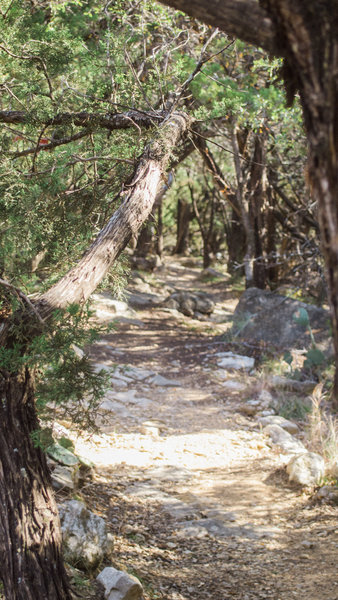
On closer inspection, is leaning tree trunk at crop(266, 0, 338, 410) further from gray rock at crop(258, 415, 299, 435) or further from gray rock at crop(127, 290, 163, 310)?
gray rock at crop(127, 290, 163, 310)

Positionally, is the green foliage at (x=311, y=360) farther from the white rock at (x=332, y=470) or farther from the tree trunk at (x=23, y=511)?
the tree trunk at (x=23, y=511)

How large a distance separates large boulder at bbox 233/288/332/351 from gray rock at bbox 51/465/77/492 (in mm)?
6160

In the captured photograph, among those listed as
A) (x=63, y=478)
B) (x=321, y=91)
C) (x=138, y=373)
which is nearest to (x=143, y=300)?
(x=138, y=373)

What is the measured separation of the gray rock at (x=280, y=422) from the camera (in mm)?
6969

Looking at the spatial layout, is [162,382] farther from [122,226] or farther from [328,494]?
[122,226]

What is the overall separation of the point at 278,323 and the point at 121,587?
7.83 m

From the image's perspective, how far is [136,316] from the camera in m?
13.4

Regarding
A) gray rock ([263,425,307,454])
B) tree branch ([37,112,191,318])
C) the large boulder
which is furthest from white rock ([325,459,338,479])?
the large boulder

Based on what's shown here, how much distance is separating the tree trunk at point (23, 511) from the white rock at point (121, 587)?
1.19 ft

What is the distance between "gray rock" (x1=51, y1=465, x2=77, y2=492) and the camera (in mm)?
4387

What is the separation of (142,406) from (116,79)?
4.66m

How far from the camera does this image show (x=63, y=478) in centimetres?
449

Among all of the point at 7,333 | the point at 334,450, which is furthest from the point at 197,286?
the point at 7,333

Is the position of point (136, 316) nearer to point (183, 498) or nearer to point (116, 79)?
point (183, 498)
